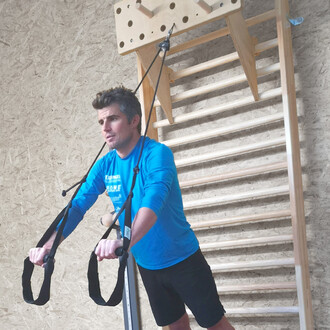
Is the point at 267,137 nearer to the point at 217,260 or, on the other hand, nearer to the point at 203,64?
the point at 203,64

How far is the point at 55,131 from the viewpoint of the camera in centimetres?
247

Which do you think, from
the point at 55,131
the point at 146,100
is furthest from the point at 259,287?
the point at 55,131

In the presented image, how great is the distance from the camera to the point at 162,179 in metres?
1.20

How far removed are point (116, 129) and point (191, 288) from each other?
0.53 meters

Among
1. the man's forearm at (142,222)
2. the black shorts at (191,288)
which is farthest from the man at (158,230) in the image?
the man's forearm at (142,222)

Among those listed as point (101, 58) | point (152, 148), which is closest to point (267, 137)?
point (152, 148)

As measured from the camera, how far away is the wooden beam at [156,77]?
1.81 meters

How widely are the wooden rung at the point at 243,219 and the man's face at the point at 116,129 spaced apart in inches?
23.8

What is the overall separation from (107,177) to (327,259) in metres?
0.90

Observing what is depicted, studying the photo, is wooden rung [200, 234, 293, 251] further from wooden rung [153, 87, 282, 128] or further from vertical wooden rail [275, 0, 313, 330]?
wooden rung [153, 87, 282, 128]

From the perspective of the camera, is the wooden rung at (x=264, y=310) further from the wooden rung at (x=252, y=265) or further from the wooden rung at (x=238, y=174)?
the wooden rung at (x=238, y=174)

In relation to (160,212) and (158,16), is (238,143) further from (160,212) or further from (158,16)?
(160,212)

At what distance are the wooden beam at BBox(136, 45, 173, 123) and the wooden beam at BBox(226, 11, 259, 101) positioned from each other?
1.20 ft

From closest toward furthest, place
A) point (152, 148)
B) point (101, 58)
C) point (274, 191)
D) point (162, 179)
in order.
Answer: point (162, 179), point (152, 148), point (274, 191), point (101, 58)
